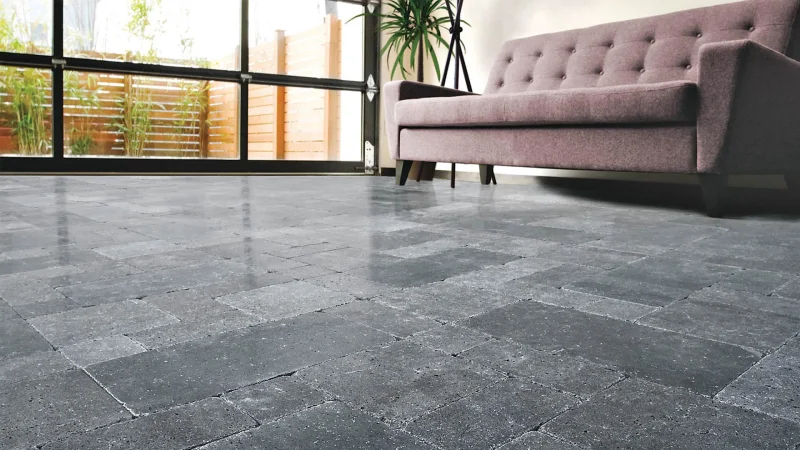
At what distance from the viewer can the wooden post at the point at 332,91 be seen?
19.3 feet

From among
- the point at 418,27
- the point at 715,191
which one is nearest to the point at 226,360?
the point at 715,191

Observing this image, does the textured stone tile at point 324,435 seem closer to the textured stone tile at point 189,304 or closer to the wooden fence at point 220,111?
the textured stone tile at point 189,304

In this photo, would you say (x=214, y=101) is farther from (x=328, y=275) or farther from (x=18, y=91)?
(x=328, y=275)

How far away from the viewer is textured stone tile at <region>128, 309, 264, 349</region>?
3.12ft

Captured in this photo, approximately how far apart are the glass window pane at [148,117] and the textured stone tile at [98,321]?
4261 millimetres

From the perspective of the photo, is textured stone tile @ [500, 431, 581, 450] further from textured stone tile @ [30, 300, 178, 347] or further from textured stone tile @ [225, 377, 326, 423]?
textured stone tile @ [30, 300, 178, 347]

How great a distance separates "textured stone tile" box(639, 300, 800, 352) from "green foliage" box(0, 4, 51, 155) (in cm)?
481

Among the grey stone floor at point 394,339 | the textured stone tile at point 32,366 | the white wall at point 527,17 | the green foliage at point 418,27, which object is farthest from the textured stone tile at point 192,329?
the green foliage at point 418,27

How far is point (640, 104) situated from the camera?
2.73 metres

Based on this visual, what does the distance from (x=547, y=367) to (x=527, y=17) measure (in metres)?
4.30

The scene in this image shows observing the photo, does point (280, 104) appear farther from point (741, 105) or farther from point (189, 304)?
point (189, 304)

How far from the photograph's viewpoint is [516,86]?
169 inches

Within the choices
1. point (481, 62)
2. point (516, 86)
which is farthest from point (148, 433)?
point (481, 62)

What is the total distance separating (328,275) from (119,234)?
2.91 feet
